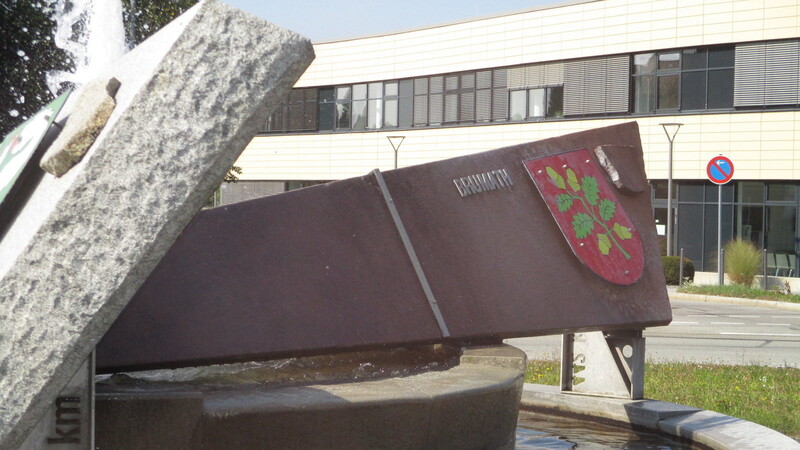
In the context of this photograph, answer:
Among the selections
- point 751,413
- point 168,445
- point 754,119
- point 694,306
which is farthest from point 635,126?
point 754,119

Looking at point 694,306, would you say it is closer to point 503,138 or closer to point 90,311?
point 503,138

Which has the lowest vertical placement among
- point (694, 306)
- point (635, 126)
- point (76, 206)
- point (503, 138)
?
point (694, 306)

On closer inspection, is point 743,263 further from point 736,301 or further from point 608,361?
point 608,361

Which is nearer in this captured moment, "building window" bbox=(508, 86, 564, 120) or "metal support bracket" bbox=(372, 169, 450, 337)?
"metal support bracket" bbox=(372, 169, 450, 337)

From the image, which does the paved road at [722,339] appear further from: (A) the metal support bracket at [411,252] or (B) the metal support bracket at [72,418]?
(B) the metal support bracket at [72,418]

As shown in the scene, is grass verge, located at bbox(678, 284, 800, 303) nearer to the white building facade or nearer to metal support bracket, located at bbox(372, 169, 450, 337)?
the white building facade

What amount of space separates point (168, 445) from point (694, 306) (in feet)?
65.3

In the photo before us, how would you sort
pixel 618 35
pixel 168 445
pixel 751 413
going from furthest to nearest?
pixel 618 35
pixel 751 413
pixel 168 445

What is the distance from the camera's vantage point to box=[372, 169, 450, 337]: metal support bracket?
16.4 ft

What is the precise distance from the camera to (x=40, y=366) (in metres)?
2.85

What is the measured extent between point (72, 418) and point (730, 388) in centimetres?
613

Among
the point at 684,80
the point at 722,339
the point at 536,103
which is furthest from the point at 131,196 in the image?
the point at 536,103

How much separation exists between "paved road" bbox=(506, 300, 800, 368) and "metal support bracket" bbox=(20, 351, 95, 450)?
848 cm

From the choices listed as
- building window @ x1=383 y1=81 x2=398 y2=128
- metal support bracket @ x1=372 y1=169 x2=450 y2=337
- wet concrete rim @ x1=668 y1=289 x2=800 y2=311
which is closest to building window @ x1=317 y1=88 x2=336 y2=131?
building window @ x1=383 y1=81 x2=398 y2=128
